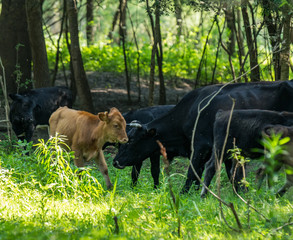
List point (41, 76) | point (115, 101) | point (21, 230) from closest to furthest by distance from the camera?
1. point (21, 230)
2. point (41, 76)
3. point (115, 101)

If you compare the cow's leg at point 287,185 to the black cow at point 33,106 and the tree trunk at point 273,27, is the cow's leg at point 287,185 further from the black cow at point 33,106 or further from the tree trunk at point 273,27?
the black cow at point 33,106

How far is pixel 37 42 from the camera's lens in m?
12.9

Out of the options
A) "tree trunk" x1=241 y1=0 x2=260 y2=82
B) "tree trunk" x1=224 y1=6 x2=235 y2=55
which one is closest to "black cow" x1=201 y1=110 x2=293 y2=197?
"tree trunk" x1=241 y1=0 x2=260 y2=82

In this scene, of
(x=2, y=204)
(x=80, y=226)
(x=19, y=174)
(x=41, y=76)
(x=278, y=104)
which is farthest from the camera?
(x=41, y=76)

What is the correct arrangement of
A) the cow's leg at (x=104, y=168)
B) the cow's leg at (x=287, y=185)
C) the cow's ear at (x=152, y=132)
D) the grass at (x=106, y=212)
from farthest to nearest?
1. the cow's ear at (x=152, y=132)
2. the cow's leg at (x=104, y=168)
3. the cow's leg at (x=287, y=185)
4. the grass at (x=106, y=212)

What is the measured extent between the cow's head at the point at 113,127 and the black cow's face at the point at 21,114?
12.3ft

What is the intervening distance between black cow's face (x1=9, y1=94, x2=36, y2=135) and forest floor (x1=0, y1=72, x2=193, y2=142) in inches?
72.0

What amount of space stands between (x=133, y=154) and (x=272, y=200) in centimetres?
293

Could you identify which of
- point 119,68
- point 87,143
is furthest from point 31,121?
point 119,68

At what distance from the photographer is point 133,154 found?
8453 millimetres

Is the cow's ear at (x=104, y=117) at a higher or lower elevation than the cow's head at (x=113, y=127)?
higher

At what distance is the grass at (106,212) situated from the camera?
4.79m

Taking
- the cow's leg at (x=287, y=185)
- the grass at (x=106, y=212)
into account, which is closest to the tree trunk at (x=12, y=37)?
the grass at (x=106, y=212)

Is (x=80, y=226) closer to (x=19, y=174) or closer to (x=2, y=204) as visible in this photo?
(x=2, y=204)
